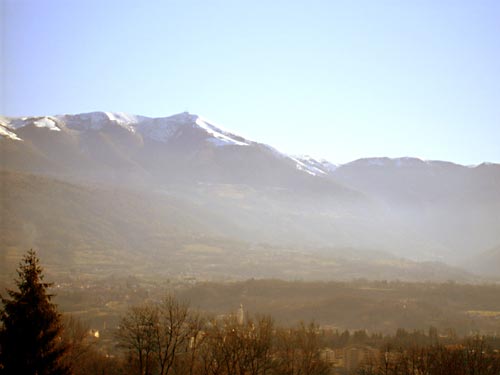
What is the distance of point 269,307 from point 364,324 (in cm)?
1976

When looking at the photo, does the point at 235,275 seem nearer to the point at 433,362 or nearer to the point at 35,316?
the point at 433,362

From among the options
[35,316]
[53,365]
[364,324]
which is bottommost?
[364,324]

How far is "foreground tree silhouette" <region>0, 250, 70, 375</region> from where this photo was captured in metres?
33.1

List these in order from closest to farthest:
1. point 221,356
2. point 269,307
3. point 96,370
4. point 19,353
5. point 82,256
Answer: point 19,353, point 221,356, point 96,370, point 269,307, point 82,256

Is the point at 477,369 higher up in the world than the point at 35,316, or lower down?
lower down

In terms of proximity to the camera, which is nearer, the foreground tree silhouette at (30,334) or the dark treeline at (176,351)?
the foreground tree silhouette at (30,334)

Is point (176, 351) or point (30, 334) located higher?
point (30, 334)

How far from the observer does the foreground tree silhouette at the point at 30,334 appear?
1304 inches

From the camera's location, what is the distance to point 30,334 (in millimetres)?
33375

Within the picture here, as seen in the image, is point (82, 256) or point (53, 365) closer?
point (53, 365)

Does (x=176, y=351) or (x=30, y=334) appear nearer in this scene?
(x=30, y=334)

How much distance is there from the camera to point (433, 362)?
47.3 m

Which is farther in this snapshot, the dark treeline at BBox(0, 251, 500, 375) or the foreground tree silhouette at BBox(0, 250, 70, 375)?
the dark treeline at BBox(0, 251, 500, 375)

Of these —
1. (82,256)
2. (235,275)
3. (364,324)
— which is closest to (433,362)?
(364,324)
